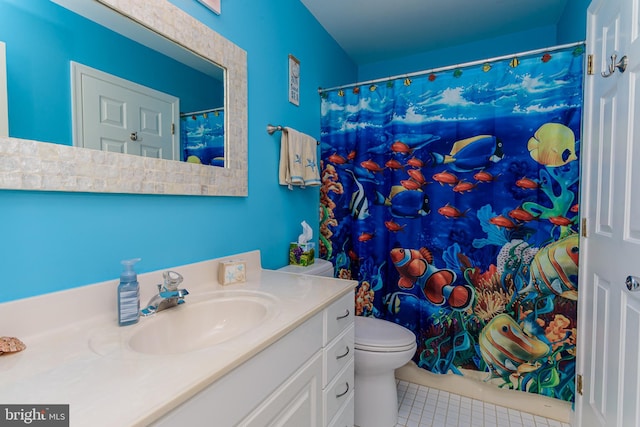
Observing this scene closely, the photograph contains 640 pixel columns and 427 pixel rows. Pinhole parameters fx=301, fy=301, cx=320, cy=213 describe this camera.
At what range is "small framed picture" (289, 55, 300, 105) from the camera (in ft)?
5.85

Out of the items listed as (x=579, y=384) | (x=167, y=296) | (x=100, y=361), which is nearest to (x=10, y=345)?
(x=100, y=361)

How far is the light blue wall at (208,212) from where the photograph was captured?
0.78 meters

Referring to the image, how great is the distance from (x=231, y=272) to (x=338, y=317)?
1.60 feet

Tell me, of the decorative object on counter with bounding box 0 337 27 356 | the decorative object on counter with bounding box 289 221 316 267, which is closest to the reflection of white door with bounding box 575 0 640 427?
the decorative object on counter with bounding box 289 221 316 267

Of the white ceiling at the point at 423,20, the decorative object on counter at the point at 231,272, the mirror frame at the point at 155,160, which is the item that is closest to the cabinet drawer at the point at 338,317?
the decorative object on counter at the point at 231,272

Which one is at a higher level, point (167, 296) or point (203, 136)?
point (203, 136)

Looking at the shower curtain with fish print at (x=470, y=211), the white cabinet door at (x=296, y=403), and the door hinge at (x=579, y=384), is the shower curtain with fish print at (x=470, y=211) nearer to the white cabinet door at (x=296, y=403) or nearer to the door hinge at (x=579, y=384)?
the door hinge at (x=579, y=384)

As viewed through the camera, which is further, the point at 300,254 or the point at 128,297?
the point at 300,254

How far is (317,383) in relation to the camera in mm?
1042

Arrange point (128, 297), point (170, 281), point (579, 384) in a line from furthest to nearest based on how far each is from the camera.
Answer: point (579, 384)
point (170, 281)
point (128, 297)

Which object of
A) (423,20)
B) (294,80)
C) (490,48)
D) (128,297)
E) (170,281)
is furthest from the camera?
(490,48)

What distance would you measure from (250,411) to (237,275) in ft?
2.07

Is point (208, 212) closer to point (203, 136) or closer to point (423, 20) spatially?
point (203, 136)

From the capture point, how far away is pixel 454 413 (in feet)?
5.54
